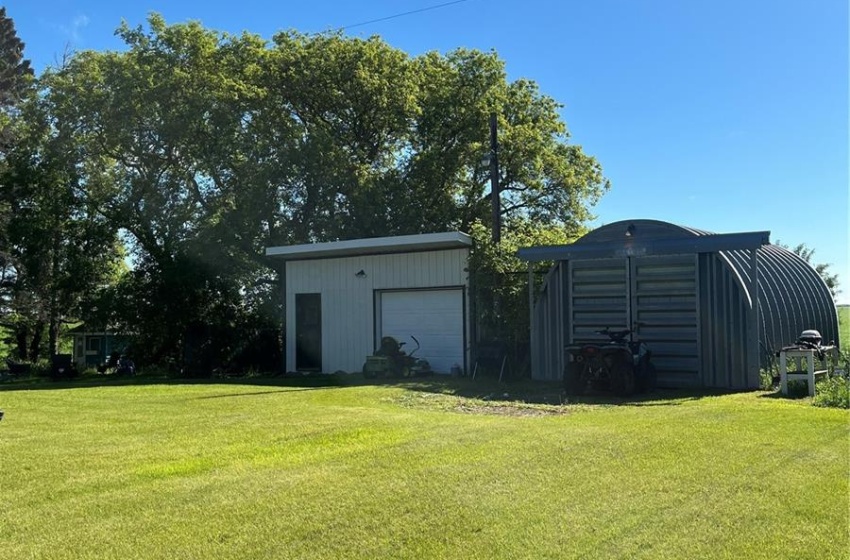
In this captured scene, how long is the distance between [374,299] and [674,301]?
7574 mm

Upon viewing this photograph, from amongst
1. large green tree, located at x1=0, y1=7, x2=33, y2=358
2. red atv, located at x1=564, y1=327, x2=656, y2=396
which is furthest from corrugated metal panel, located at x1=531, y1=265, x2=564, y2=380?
large green tree, located at x1=0, y1=7, x2=33, y2=358

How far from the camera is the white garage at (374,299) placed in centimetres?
1736

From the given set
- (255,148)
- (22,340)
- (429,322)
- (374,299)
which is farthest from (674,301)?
(22,340)

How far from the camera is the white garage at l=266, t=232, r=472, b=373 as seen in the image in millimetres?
17359

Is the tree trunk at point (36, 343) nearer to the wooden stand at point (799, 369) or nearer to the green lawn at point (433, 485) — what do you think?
the green lawn at point (433, 485)

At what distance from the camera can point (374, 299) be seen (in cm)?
1852

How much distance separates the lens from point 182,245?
75.3 feet

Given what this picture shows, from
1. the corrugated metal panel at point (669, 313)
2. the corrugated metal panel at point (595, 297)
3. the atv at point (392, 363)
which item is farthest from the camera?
the atv at point (392, 363)

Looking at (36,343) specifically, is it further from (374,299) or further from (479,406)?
(479,406)

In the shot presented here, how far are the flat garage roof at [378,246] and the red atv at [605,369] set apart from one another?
5.12 metres

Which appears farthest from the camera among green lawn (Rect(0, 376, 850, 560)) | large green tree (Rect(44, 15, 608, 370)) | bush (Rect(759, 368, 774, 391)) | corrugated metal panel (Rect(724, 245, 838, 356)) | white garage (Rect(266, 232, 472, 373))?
large green tree (Rect(44, 15, 608, 370))

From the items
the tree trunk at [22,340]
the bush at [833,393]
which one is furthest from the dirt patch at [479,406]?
the tree trunk at [22,340]

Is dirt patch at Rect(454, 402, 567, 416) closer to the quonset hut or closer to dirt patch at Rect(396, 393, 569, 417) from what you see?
dirt patch at Rect(396, 393, 569, 417)

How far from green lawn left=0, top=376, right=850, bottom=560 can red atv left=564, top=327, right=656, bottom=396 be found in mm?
2314
